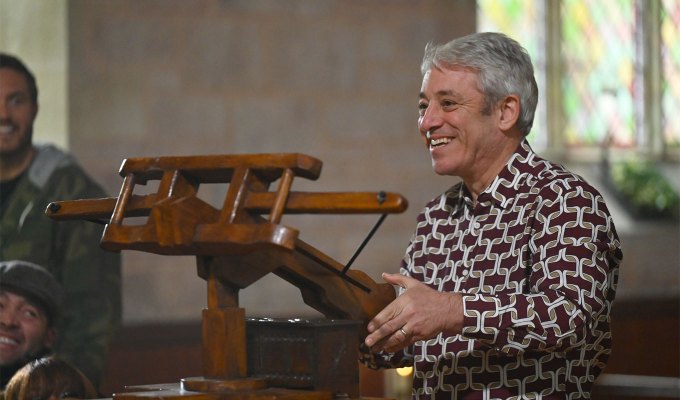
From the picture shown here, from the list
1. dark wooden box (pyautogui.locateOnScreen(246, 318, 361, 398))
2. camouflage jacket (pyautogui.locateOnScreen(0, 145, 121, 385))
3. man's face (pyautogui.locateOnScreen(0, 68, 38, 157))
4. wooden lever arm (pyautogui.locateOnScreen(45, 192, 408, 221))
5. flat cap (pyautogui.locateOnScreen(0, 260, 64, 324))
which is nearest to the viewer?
wooden lever arm (pyautogui.locateOnScreen(45, 192, 408, 221))

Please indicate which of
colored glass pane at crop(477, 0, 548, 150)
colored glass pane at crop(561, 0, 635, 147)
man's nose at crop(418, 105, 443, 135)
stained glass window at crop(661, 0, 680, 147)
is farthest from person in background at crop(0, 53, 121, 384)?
stained glass window at crop(661, 0, 680, 147)

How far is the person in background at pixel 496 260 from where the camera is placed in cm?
259

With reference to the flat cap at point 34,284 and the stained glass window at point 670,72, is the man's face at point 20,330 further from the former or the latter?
the stained glass window at point 670,72

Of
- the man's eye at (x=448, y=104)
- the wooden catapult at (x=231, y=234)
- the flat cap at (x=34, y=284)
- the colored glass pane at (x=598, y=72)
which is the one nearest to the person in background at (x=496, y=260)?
the man's eye at (x=448, y=104)

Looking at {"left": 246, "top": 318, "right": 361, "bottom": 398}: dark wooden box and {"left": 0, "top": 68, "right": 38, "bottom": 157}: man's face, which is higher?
{"left": 0, "top": 68, "right": 38, "bottom": 157}: man's face

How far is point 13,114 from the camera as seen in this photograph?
17.4 feet

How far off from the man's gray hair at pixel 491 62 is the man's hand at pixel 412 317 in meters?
0.57

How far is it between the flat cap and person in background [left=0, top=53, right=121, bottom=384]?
0.10 meters

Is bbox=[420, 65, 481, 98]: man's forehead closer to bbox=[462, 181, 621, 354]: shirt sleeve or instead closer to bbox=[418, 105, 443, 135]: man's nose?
bbox=[418, 105, 443, 135]: man's nose

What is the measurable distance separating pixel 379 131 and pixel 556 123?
2.54 m

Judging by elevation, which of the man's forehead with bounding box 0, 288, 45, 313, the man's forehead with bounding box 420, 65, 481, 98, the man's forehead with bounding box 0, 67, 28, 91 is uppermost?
the man's forehead with bounding box 0, 67, 28, 91

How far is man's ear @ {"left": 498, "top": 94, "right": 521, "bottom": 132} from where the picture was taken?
2.95 metres

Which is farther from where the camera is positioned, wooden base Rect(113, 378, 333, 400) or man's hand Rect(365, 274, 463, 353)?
man's hand Rect(365, 274, 463, 353)

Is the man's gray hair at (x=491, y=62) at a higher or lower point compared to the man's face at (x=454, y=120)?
higher
